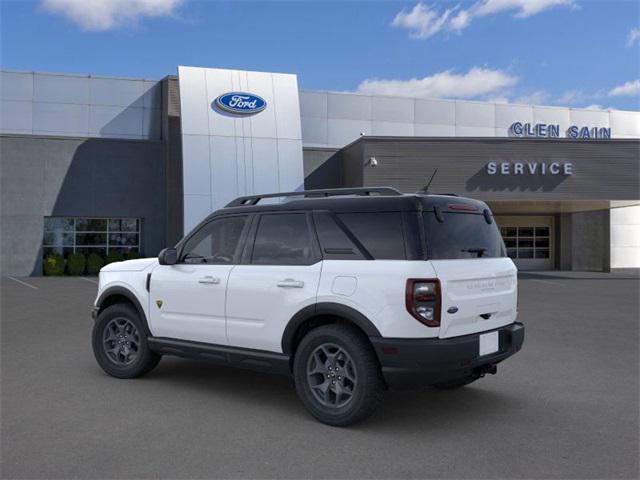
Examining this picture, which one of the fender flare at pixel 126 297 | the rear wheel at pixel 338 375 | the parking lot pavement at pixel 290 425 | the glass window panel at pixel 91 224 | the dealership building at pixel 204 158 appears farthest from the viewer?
the glass window panel at pixel 91 224

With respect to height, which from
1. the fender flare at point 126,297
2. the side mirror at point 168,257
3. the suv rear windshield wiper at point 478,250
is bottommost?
the fender flare at point 126,297

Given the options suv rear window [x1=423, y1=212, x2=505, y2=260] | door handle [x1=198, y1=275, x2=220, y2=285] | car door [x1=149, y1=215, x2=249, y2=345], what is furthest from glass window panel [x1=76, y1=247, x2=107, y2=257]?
→ suv rear window [x1=423, y1=212, x2=505, y2=260]

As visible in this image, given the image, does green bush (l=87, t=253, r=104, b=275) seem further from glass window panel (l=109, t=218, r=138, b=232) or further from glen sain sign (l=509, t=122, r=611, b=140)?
glen sain sign (l=509, t=122, r=611, b=140)

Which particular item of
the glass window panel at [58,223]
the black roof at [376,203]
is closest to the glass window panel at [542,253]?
the glass window panel at [58,223]

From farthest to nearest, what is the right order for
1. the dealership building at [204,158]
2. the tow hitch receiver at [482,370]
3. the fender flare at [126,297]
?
the dealership building at [204,158]
the fender flare at [126,297]
the tow hitch receiver at [482,370]

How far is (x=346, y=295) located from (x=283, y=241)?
0.94 meters

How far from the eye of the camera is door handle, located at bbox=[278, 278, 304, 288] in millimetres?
5129

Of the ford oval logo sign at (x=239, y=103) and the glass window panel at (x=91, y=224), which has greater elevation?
the ford oval logo sign at (x=239, y=103)

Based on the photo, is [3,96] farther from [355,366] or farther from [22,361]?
[355,366]

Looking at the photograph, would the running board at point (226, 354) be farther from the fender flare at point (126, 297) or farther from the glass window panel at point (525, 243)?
the glass window panel at point (525, 243)

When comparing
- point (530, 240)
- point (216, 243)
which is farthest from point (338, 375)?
point (530, 240)

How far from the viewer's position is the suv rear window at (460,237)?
15.6ft

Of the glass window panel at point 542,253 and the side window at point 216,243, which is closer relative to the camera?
the side window at point 216,243

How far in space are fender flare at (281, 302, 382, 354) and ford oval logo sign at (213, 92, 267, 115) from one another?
2024 cm
